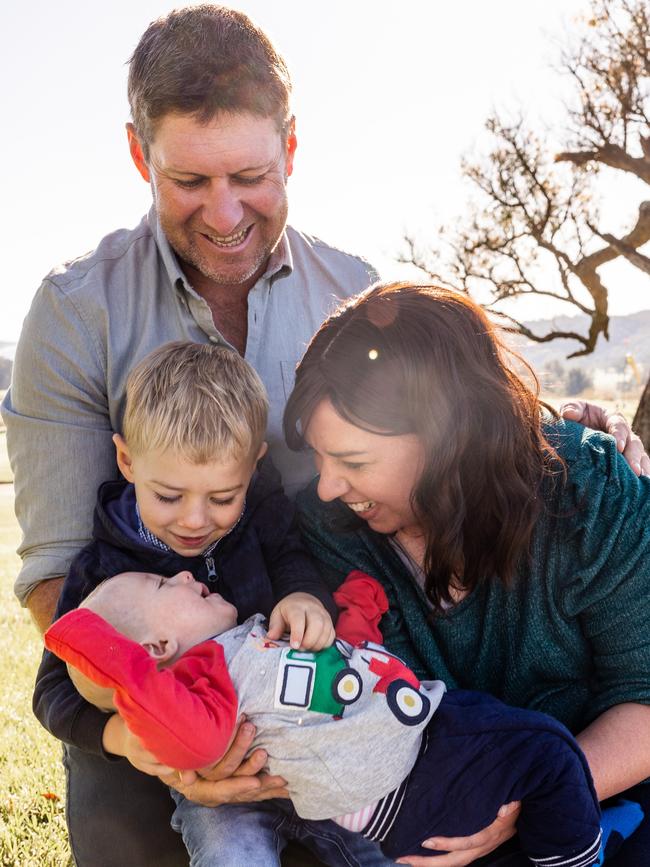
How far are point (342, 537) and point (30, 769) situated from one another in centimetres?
214

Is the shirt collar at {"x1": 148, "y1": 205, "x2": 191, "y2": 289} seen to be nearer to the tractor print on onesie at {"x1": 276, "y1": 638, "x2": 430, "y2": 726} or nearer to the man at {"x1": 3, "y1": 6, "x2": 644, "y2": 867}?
the man at {"x1": 3, "y1": 6, "x2": 644, "y2": 867}

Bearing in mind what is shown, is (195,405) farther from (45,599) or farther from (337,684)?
(45,599)

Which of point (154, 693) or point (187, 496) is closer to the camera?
point (154, 693)

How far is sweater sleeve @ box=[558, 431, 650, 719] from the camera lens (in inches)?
87.7

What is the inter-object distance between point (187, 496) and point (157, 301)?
0.89 meters

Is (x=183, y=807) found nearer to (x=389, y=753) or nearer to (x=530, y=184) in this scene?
(x=389, y=753)

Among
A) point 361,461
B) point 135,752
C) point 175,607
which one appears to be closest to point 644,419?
point 361,461

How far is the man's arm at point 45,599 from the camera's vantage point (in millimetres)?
2621

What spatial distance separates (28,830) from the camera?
3.27 metres

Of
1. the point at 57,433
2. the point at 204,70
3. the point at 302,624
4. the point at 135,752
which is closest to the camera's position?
the point at 135,752

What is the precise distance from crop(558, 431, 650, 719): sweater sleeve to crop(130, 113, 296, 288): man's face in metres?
1.21

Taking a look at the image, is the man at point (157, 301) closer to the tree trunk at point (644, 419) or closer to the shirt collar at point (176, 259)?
the shirt collar at point (176, 259)

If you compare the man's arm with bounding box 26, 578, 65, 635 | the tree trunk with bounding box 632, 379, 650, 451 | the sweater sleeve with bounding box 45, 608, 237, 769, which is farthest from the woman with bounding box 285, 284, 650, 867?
the tree trunk with bounding box 632, 379, 650, 451

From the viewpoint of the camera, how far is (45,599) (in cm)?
264
